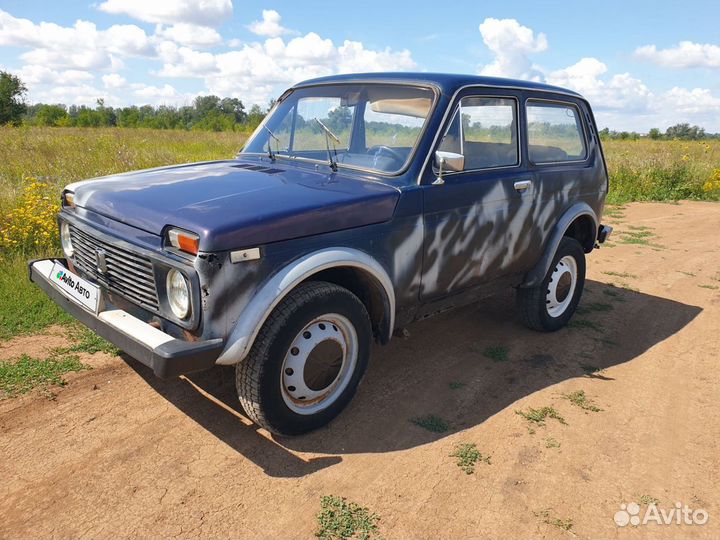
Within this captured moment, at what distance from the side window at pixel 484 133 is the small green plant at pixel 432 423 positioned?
5.56 ft

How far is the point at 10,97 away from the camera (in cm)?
4384

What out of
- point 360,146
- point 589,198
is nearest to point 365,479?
point 360,146

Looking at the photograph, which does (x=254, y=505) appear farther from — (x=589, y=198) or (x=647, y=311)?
(x=647, y=311)

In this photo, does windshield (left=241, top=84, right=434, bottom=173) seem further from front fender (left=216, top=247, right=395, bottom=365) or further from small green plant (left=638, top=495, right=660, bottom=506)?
small green plant (left=638, top=495, right=660, bottom=506)

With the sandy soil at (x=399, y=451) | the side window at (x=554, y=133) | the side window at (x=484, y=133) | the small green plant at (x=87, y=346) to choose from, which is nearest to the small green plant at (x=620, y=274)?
the sandy soil at (x=399, y=451)

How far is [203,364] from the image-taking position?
2633 millimetres

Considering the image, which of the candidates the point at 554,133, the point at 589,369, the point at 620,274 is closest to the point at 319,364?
the point at 589,369

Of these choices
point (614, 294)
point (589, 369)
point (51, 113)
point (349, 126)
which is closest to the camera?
point (349, 126)

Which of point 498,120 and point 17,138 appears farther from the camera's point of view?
point 17,138

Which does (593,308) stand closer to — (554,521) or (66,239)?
(554,521)

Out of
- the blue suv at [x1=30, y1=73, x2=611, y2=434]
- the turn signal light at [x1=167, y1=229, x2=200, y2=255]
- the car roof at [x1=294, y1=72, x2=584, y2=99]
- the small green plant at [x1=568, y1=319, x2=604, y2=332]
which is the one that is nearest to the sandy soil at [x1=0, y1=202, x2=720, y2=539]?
the blue suv at [x1=30, y1=73, x2=611, y2=434]

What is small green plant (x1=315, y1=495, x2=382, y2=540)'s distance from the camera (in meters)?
2.48

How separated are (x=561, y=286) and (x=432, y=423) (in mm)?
2267

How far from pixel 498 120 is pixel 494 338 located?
1.87 m
